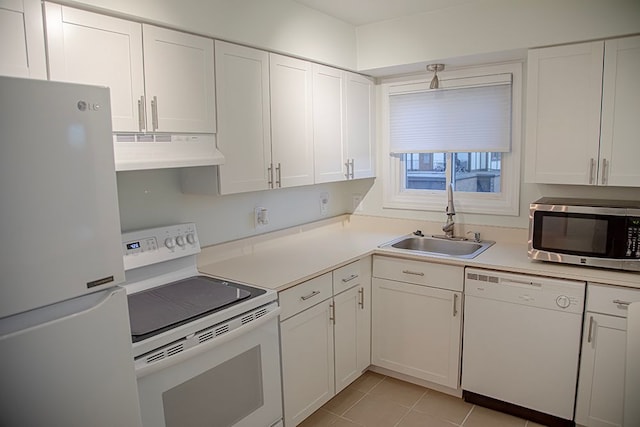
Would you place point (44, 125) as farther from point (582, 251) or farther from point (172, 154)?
point (582, 251)

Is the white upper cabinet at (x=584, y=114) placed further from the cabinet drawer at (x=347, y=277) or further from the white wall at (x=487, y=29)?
the cabinet drawer at (x=347, y=277)

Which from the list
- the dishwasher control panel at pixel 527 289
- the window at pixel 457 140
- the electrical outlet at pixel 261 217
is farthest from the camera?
the window at pixel 457 140

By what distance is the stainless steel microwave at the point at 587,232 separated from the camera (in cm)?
228

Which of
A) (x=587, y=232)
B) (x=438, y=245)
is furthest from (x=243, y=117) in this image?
(x=587, y=232)

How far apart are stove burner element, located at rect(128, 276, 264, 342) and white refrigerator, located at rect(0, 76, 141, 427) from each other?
34cm

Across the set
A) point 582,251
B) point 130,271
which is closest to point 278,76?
point 130,271

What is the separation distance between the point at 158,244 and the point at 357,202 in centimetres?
194

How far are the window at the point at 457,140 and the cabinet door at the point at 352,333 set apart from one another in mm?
986

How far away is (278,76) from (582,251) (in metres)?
1.96

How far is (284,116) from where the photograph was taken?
2.70 metres

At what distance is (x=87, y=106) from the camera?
4.15 ft

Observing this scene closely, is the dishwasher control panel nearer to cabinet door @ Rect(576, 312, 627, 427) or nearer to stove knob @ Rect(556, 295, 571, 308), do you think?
stove knob @ Rect(556, 295, 571, 308)

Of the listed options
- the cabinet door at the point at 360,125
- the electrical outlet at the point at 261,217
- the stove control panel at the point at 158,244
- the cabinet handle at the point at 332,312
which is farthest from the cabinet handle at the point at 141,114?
the cabinet door at the point at 360,125

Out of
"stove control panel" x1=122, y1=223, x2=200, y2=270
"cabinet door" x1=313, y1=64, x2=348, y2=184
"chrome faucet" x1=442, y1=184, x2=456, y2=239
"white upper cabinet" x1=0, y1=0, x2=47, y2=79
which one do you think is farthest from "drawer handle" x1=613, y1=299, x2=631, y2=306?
"white upper cabinet" x1=0, y1=0, x2=47, y2=79
